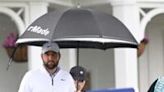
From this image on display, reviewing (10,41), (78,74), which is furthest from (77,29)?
(10,41)

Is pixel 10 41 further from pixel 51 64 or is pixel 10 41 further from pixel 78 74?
pixel 51 64

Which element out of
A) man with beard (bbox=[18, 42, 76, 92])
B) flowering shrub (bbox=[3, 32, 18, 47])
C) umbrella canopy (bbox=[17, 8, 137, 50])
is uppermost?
flowering shrub (bbox=[3, 32, 18, 47])

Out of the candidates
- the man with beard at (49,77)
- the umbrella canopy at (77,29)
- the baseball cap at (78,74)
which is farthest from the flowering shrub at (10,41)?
the man with beard at (49,77)

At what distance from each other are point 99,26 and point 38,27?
2.04ft

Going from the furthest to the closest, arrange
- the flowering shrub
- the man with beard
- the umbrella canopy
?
the flowering shrub
the umbrella canopy
the man with beard

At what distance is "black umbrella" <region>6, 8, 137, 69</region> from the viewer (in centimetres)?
542

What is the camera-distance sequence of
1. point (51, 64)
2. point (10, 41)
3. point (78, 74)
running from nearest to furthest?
point (51, 64)
point (78, 74)
point (10, 41)

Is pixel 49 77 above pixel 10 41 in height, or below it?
below

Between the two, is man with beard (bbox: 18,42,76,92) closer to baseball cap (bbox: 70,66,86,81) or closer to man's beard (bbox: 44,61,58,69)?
man's beard (bbox: 44,61,58,69)

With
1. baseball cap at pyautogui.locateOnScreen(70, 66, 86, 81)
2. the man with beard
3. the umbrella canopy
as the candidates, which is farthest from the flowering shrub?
the man with beard

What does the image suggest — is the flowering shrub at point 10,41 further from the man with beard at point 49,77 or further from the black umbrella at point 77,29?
the man with beard at point 49,77

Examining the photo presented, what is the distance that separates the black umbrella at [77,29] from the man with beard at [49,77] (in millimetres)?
259

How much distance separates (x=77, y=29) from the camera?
5570 mm

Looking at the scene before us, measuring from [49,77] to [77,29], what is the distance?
2.16 ft
